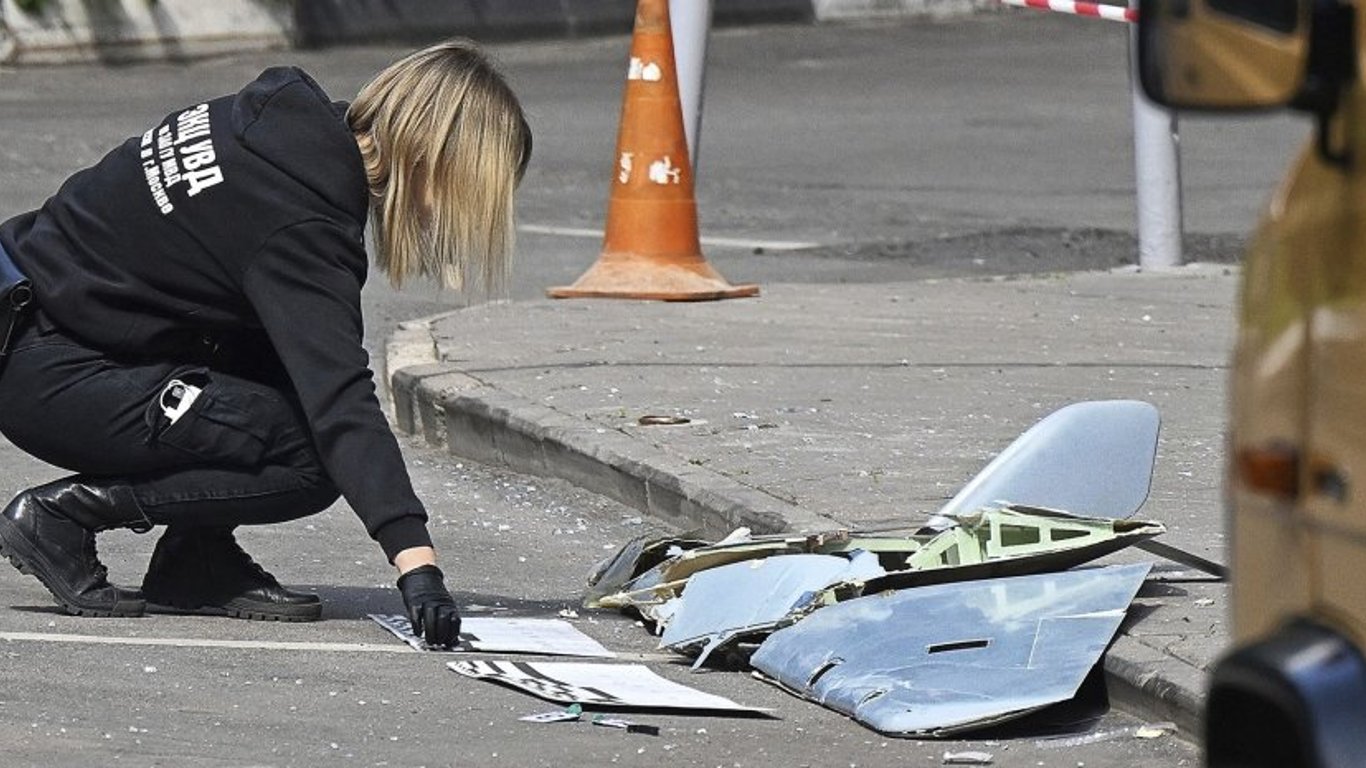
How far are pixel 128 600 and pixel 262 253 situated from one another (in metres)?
0.85

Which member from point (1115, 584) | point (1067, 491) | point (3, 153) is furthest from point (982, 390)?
point (3, 153)

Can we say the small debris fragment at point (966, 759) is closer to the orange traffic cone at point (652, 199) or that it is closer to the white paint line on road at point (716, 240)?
the orange traffic cone at point (652, 199)

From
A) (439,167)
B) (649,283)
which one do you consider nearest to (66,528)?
(439,167)

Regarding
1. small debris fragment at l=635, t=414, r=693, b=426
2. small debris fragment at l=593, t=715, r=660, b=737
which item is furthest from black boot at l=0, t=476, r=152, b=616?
small debris fragment at l=635, t=414, r=693, b=426

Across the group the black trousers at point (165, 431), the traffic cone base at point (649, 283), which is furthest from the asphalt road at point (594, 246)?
the traffic cone base at point (649, 283)

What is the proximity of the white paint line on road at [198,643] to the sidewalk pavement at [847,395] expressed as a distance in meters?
1.16

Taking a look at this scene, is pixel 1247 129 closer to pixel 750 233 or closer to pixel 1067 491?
pixel 750 233

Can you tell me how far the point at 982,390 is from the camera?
26.3ft

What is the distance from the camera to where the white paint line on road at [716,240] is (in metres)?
12.4

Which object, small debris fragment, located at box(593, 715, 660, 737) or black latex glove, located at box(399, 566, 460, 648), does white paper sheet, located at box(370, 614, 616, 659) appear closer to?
black latex glove, located at box(399, 566, 460, 648)

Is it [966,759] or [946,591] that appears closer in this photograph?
[966,759]

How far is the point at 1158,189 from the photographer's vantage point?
11016mm

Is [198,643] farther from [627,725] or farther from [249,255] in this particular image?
[627,725]

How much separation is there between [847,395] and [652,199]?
2434 mm
